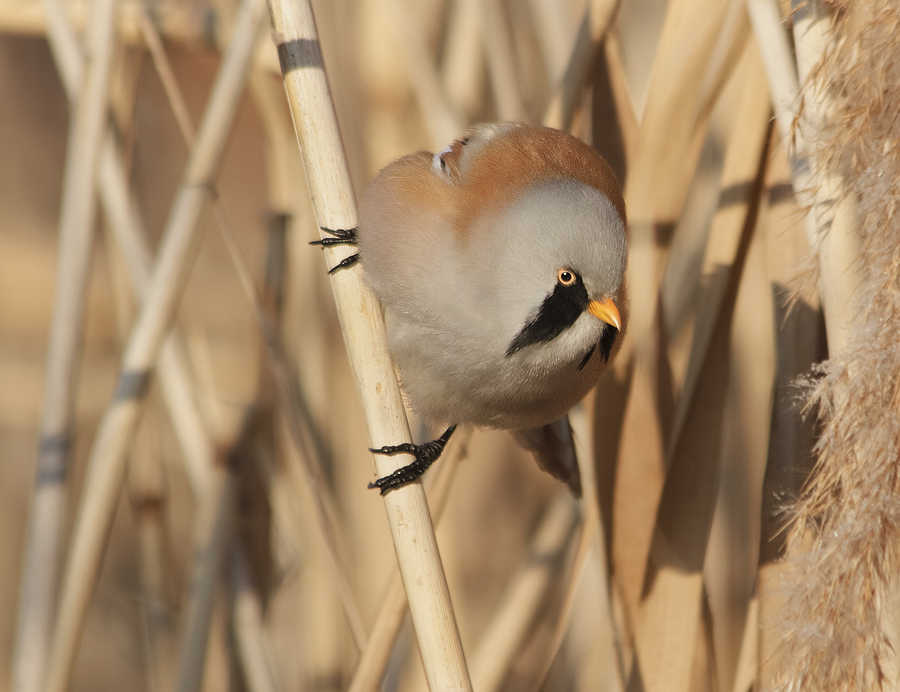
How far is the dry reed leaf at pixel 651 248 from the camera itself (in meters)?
1.17

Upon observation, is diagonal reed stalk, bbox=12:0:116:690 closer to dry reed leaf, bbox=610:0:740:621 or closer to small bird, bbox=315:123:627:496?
small bird, bbox=315:123:627:496

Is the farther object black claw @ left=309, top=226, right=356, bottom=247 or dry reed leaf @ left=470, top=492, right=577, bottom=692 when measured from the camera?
dry reed leaf @ left=470, top=492, right=577, bottom=692

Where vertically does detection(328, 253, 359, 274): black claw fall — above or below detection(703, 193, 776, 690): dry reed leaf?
above

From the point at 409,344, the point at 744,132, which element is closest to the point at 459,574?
the point at 409,344

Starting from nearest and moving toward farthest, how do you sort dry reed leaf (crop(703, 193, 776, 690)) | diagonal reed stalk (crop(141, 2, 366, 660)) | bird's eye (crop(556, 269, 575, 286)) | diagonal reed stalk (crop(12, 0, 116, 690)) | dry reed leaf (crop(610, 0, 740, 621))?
bird's eye (crop(556, 269, 575, 286)) < dry reed leaf (crop(610, 0, 740, 621)) < diagonal reed stalk (crop(12, 0, 116, 690)) < diagonal reed stalk (crop(141, 2, 366, 660)) < dry reed leaf (crop(703, 193, 776, 690))

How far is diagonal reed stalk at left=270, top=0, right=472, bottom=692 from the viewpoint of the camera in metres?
0.94

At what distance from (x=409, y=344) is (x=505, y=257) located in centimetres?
20

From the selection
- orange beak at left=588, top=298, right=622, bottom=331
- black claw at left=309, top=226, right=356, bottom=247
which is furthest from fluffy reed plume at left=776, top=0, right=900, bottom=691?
black claw at left=309, top=226, right=356, bottom=247

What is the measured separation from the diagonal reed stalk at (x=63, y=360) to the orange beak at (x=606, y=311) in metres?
0.83

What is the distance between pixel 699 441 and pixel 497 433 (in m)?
A: 0.76

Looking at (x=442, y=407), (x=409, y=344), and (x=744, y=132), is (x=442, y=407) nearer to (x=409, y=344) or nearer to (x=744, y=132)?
(x=409, y=344)

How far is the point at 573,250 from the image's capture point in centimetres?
104

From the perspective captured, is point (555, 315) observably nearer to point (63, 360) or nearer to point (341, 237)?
point (341, 237)

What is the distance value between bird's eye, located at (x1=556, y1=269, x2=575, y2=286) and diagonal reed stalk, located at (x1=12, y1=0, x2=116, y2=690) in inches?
31.0
